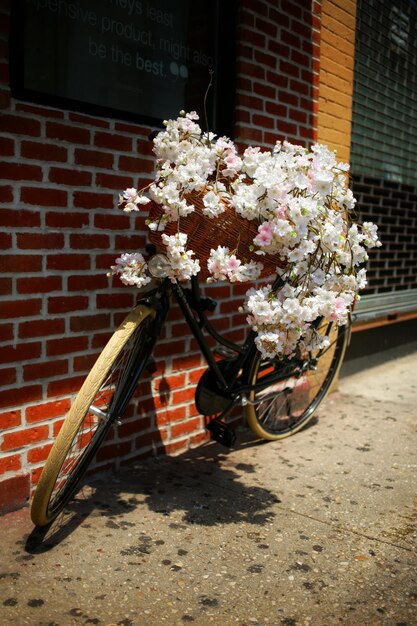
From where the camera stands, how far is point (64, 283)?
10.1 feet

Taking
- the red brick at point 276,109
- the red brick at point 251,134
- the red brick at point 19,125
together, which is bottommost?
the red brick at point 19,125

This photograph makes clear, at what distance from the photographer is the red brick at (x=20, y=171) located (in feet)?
9.12

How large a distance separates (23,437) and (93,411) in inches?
18.2

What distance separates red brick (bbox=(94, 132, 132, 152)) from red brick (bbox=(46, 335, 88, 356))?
3.00 feet

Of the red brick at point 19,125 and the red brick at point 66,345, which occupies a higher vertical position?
the red brick at point 19,125

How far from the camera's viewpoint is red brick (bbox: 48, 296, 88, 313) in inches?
119

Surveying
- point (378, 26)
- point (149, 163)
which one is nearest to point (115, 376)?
point (149, 163)

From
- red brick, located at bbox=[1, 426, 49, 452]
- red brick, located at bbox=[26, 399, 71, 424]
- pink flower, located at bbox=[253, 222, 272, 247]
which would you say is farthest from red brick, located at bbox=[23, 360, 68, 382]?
pink flower, located at bbox=[253, 222, 272, 247]

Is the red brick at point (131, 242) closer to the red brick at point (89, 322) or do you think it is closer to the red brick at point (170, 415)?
the red brick at point (89, 322)

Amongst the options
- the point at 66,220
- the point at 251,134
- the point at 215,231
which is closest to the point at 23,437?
the point at 66,220

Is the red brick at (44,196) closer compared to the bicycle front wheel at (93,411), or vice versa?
the bicycle front wheel at (93,411)

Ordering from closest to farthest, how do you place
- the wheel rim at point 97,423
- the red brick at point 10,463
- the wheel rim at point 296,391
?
the wheel rim at point 97,423, the red brick at point 10,463, the wheel rim at point 296,391

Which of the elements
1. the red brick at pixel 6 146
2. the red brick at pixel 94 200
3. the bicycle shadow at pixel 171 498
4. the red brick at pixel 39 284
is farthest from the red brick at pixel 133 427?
the red brick at pixel 6 146

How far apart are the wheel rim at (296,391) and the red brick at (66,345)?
0.96 meters
